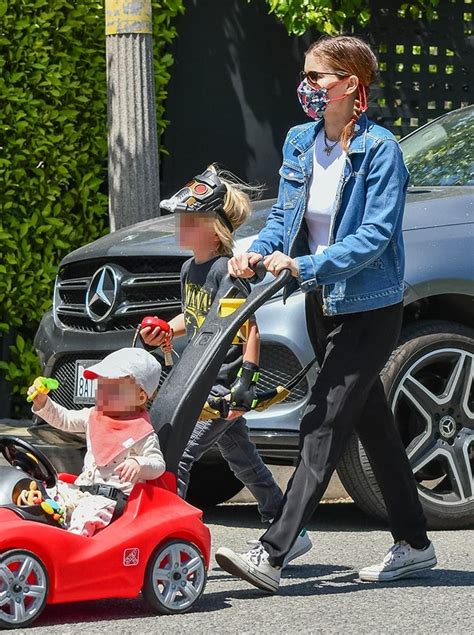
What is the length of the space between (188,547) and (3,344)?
4999 mm

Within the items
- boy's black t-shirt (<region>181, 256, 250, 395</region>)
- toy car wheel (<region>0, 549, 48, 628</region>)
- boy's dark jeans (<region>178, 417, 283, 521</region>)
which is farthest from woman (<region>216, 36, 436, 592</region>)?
toy car wheel (<region>0, 549, 48, 628</region>)

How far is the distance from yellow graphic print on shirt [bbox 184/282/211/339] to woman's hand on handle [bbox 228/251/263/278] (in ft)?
1.12

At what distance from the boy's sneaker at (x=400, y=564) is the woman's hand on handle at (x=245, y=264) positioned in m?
1.21

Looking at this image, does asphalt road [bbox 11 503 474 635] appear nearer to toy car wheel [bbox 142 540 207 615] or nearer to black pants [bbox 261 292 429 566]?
toy car wheel [bbox 142 540 207 615]

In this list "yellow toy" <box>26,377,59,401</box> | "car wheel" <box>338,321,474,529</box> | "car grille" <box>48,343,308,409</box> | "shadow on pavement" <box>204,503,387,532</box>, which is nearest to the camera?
"yellow toy" <box>26,377,59,401</box>

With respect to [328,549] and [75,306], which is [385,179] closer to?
[328,549]

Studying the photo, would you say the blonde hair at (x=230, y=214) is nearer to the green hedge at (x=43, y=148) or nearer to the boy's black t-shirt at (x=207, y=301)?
the boy's black t-shirt at (x=207, y=301)

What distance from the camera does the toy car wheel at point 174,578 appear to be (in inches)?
189

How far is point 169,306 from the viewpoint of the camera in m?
6.50

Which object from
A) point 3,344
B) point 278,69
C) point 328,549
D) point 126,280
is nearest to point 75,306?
point 126,280

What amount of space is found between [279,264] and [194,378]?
0.47 m

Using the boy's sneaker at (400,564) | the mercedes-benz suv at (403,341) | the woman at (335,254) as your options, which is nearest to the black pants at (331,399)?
the woman at (335,254)

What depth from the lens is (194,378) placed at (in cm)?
500

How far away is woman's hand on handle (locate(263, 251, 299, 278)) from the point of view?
493cm
